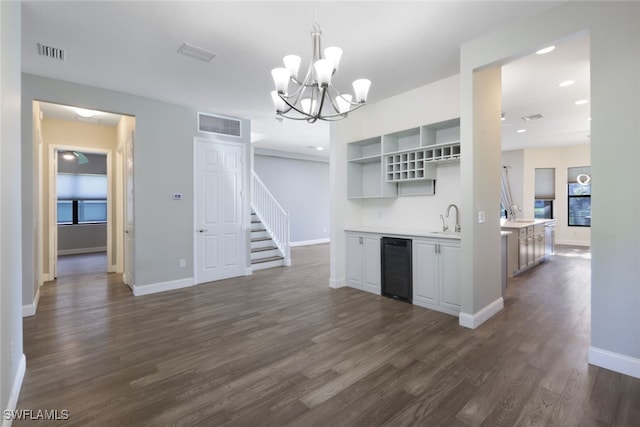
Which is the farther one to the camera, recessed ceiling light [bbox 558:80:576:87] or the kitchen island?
the kitchen island

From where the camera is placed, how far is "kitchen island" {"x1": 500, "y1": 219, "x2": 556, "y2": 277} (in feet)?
17.9

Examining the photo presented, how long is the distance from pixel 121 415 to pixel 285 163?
27.6 ft

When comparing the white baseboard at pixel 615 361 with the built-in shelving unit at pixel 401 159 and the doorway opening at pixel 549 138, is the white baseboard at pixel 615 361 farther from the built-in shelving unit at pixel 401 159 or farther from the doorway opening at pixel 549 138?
the doorway opening at pixel 549 138

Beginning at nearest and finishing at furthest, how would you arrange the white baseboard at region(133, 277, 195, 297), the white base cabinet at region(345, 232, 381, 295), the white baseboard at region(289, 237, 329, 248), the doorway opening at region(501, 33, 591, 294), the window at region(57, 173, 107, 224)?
the doorway opening at region(501, 33, 591, 294) < the white base cabinet at region(345, 232, 381, 295) < the white baseboard at region(133, 277, 195, 297) < the window at region(57, 173, 107, 224) < the white baseboard at region(289, 237, 329, 248)

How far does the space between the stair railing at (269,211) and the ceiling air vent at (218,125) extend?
161 cm

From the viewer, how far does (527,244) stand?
5871mm

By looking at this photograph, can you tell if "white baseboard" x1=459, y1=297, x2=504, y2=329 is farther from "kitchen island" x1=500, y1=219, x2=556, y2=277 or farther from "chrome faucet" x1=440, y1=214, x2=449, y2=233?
"kitchen island" x1=500, y1=219, x2=556, y2=277

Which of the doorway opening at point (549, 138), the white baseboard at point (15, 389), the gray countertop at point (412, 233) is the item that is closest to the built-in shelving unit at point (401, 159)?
the gray countertop at point (412, 233)

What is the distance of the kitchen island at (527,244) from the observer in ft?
17.9

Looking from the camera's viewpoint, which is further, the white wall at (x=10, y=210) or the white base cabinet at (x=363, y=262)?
the white base cabinet at (x=363, y=262)

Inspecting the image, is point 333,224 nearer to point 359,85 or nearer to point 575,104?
point 359,85

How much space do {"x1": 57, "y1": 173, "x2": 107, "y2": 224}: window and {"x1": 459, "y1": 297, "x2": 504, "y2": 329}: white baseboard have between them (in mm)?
10328

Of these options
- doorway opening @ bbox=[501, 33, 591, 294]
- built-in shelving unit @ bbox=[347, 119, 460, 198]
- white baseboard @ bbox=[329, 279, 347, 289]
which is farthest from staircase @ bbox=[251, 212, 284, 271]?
doorway opening @ bbox=[501, 33, 591, 294]

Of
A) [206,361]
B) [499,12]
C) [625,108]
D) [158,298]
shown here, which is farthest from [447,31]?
[158,298]
